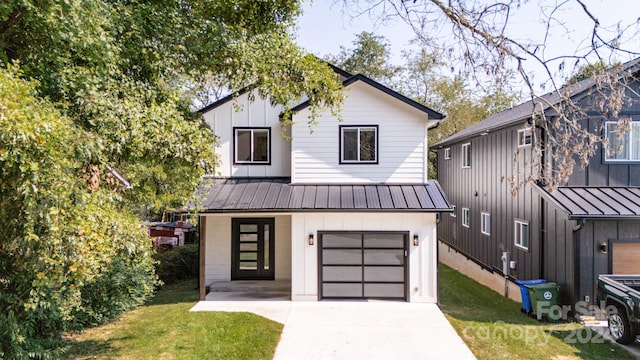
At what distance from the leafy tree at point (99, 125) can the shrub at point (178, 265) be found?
342cm

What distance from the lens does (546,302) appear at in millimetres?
8688

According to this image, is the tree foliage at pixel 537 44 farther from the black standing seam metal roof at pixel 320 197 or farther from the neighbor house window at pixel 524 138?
the neighbor house window at pixel 524 138

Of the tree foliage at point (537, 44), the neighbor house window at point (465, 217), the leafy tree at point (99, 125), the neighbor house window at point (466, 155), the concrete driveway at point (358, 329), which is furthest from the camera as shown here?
the neighbor house window at point (465, 217)

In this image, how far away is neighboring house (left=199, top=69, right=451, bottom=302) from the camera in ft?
31.4

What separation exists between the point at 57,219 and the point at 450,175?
641 inches

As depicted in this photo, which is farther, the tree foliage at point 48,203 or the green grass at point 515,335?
the green grass at point 515,335

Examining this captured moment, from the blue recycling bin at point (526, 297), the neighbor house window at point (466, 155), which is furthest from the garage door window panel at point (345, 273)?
the neighbor house window at point (466, 155)

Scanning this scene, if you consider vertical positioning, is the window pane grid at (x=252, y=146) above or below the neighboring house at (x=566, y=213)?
above

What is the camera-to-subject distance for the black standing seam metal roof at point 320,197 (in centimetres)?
933

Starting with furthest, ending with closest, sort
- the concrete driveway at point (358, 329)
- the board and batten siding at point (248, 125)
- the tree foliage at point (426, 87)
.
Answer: the tree foliage at point (426, 87) < the board and batten siding at point (248, 125) < the concrete driveway at point (358, 329)

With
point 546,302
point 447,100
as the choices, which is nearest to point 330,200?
point 546,302

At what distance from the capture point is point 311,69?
7.67 meters

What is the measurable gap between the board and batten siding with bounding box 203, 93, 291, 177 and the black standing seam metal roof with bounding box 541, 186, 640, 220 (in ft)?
23.5

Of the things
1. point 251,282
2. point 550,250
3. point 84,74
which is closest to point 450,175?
point 550,250
